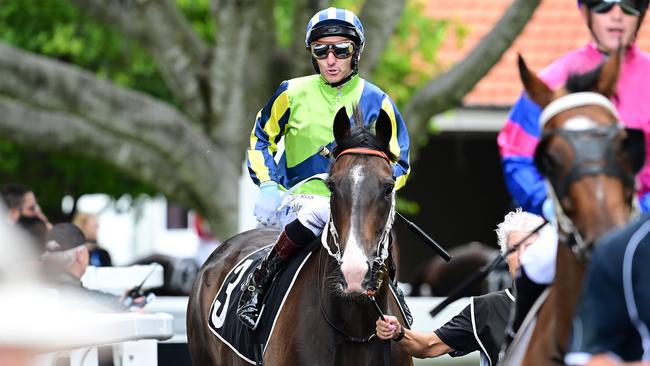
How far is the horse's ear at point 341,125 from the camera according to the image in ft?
19.7

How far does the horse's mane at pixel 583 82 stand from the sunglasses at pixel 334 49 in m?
2.54

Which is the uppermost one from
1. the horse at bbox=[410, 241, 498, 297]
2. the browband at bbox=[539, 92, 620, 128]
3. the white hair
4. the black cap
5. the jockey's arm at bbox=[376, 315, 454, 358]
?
the browband at bbox=[539, 92, 620, 128]

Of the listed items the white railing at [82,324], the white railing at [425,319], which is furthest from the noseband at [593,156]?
the white railing at [425,319]

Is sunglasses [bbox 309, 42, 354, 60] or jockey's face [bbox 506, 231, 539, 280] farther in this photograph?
sunglasses [bbox 309, 42, 354, 60]

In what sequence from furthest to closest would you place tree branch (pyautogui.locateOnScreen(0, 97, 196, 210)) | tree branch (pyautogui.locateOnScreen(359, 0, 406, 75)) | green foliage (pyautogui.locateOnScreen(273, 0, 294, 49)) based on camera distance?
green foliage (pyautogui.locateOnScreen(273, 0, 294, 49)) < tree branch (pyautogui.locateOnScreen(0, 97, 196, 210)) < tree branch (pyautogui.locateOnScreen(359, 0, 406, 75))

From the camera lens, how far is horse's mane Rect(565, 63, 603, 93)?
13.5ft

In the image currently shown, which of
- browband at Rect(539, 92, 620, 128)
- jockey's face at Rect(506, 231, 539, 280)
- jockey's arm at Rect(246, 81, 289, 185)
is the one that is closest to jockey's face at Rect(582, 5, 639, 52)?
browband at Rect(539, 92, 620, 128)

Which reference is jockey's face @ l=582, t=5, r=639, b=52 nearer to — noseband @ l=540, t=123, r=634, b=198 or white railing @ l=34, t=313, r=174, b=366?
noseband @ l=540, t=123, r=634, b=198

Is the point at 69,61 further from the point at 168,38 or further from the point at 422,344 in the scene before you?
the point at 422,344

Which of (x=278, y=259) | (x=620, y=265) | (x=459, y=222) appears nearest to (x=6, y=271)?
(x=620, y=265)

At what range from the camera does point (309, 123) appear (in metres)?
6.64

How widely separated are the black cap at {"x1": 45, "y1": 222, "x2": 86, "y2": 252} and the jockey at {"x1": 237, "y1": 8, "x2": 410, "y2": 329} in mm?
2056

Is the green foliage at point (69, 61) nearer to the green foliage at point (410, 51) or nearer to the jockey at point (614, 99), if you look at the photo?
the green foliage at point (410, 51)

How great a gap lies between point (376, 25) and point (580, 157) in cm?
944
